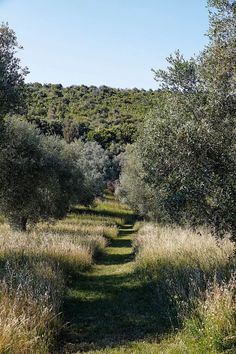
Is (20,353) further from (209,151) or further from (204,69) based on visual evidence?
(204,69)

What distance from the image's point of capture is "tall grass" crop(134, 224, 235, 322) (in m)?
11.3

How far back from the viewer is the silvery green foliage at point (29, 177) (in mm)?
20859

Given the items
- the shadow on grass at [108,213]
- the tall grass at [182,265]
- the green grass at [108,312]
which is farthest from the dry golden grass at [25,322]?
the shadow on grass at [108,213]

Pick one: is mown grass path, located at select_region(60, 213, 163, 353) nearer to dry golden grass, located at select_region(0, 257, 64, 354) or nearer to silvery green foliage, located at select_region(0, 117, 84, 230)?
dry golden grass, located at select_region(0, 257, 64, 354)

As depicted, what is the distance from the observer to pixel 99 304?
1305cm

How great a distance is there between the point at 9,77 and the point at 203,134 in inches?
271

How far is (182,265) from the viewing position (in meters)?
14.8

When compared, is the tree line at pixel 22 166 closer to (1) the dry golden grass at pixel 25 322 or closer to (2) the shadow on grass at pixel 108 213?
(1) the dry golden grass at pixel 25 322

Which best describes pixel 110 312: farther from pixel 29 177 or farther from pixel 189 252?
pixel 29 177

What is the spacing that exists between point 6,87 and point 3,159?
7631mm

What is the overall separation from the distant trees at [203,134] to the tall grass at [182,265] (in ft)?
4.59

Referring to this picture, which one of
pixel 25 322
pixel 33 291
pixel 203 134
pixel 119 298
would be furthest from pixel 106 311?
pixel 203 134

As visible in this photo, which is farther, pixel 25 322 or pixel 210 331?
pixel 25 322

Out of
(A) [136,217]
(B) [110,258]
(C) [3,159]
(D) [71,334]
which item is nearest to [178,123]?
(D) [71,334]
